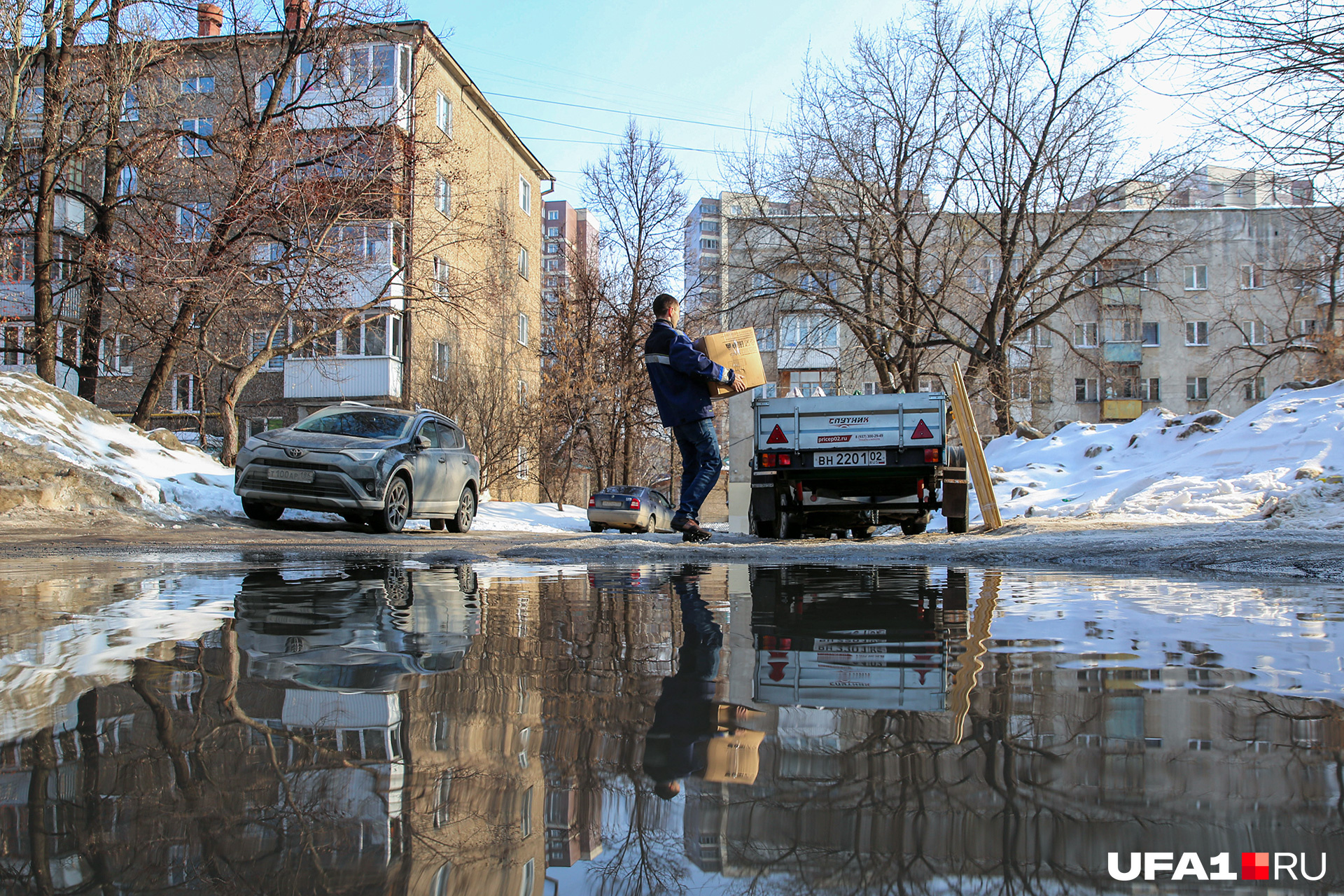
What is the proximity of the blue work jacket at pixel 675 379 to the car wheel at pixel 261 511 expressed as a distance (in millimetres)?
6140

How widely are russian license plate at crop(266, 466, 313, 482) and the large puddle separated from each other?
27.5 ft

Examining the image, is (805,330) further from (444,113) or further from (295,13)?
(295,13)

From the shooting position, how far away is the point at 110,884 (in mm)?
1237

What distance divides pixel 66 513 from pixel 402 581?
7.77 metres

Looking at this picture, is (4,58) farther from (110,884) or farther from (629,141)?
(629,141)

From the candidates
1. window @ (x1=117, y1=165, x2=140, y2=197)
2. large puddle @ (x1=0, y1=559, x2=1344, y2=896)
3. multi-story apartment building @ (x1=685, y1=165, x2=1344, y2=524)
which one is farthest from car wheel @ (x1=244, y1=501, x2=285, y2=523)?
window @ (x1=117, y1=165, x2=140, y2=197)

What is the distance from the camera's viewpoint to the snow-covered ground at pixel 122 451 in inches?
486

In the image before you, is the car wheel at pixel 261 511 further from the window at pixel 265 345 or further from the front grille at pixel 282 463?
the window at pixel 265 345

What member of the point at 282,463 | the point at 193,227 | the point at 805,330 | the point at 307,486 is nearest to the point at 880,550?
the point at 307,486

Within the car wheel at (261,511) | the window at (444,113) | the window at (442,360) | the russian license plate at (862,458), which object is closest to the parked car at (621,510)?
the window at (442,360)

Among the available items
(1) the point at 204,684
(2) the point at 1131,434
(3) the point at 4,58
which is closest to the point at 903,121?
(2) the point at 1131,434

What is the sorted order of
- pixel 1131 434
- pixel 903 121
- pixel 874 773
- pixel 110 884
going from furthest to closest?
pixel 903 121 < pixel 1131 434 < pixel 874 773 < pixel 110 884

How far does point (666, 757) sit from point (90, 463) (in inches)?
510

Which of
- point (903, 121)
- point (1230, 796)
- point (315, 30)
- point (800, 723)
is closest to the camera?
point (1230, 796)
